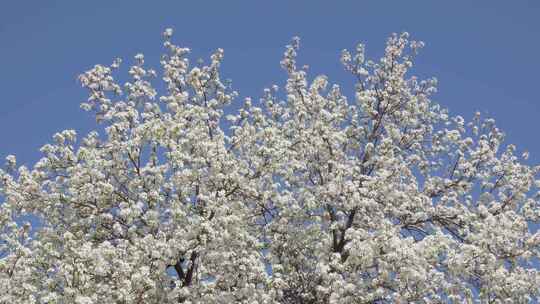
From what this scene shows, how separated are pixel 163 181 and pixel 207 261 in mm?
2624

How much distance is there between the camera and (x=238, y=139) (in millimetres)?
21984

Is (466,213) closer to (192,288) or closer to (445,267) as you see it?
(445,267)

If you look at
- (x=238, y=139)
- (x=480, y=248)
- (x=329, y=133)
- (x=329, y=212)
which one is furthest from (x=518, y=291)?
(x=238, y=139)

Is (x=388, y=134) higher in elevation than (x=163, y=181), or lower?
higher

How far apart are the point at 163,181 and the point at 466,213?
29.5 feet

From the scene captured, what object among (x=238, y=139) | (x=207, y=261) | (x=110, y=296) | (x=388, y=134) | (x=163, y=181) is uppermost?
(x=388, y=134)

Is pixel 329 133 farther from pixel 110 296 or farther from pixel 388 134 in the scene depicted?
pixel 110 296

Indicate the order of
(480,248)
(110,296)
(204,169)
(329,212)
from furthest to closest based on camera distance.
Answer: (329,212), (204,169), (480,248), (110,296)

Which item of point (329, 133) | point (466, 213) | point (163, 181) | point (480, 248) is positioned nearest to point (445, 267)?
point (480, 248)

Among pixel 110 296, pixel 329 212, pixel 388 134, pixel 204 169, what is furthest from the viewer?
pixel 388 134

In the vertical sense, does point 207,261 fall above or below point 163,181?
below

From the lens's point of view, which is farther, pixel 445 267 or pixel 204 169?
pixel 204 169

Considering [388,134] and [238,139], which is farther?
[388,134]

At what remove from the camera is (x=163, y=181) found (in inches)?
798
